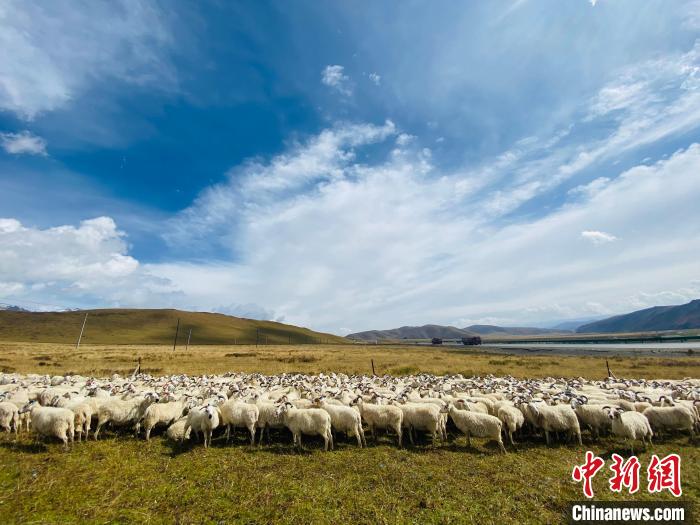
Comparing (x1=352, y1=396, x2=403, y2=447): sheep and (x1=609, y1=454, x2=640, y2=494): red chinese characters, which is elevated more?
(x1=352, y1=396, x2=403, y2=447): sheep

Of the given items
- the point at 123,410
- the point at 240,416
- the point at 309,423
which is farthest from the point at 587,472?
the point at 123,410

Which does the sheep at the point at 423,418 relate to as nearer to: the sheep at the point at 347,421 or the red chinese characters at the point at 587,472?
the sheep at the point at 347,421

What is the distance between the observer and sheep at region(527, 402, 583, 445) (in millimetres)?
11211

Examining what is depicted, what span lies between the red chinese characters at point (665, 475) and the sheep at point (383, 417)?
6.39 meters

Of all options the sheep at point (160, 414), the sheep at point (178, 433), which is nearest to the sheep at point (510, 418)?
the sheep at point (178, 433)

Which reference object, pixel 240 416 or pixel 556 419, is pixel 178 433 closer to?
pixel 240 416

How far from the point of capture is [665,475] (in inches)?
339

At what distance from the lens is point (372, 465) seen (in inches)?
366

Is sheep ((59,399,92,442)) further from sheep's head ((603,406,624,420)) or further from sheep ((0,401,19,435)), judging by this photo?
sheep's head ((603,406,624,420))

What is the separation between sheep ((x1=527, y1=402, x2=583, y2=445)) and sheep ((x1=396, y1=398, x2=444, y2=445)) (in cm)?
336

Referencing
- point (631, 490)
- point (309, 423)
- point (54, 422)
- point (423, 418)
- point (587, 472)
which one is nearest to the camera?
point (631, 490)

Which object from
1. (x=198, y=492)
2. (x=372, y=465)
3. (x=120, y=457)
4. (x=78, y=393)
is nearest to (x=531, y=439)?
(x=372, y=465)

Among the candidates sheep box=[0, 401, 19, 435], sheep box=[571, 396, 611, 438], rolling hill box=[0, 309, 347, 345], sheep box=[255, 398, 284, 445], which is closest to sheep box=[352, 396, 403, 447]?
sheep box=[255, 398, 284, 445]

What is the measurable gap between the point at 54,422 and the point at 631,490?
50.7ft
